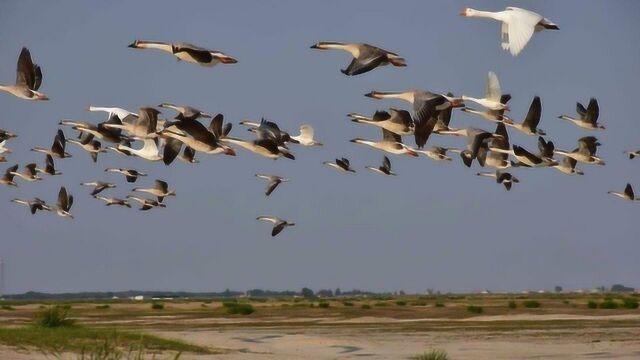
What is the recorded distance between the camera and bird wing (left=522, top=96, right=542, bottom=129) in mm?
26547

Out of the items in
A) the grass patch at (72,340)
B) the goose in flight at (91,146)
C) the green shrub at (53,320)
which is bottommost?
the grass patch at (72,340)

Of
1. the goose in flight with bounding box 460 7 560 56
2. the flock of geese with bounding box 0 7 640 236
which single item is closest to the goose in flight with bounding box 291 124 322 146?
the flock of geese with bounding box 0 7 640 236

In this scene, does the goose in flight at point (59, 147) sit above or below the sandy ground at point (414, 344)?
above

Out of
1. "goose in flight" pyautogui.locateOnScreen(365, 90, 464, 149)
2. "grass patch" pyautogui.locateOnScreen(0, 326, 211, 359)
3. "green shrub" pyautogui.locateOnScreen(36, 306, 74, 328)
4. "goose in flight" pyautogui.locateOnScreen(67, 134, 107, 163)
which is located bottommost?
"grass patch" pyautogui.locateOnScreen(0, 326, 211, 359)

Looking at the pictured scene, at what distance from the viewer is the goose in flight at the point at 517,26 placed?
18656 mm

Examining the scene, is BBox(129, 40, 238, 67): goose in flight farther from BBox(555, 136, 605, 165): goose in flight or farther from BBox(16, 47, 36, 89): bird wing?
BBox(555, 136, 605, 165): goose in flight

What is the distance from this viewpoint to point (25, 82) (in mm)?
24047

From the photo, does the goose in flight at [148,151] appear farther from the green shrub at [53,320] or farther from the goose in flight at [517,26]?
the goose in flight at [517,26]

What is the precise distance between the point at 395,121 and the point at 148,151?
6.50m

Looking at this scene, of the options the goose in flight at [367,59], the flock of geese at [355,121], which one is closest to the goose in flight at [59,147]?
the flock of geese at [355,121]

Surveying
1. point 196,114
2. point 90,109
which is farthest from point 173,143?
point 90,109

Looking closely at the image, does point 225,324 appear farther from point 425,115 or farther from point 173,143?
point 425,115

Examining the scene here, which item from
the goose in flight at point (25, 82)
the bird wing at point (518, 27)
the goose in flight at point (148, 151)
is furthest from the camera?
the goose in flight at point (148, 151)

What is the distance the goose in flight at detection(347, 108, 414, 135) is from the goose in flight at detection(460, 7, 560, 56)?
16.8 ft
